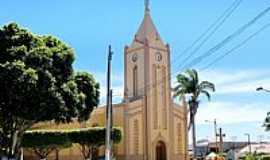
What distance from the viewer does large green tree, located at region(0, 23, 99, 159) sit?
1142 inches

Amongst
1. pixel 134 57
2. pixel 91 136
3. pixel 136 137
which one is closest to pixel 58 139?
pixel 91 136

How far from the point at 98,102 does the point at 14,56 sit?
7513 mm

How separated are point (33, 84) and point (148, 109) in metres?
33.5

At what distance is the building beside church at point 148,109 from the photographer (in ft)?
198

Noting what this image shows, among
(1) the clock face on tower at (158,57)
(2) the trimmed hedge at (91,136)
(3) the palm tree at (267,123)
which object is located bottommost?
(2) the trimmed hedge at (91,136)

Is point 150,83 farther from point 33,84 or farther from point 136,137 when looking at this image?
point 33,84

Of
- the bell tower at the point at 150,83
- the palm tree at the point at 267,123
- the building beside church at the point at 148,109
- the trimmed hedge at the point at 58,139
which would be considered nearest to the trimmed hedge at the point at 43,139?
the trimmed hedge at the point at 58,139

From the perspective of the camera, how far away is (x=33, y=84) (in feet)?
95.0

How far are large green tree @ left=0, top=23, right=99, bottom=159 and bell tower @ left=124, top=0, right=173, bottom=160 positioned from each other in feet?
89.3

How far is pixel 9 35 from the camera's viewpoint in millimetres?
31859

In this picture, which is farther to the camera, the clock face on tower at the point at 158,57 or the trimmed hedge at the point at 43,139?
the clock face on tower at the point at 158,57

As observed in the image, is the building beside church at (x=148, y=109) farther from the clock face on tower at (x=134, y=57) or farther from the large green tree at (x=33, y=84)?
the large green tree at (x=33, y=84)

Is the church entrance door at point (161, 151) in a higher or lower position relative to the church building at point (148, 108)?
lower

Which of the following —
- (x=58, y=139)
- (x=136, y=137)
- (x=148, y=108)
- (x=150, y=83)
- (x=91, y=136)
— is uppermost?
(x=150, y=83)
